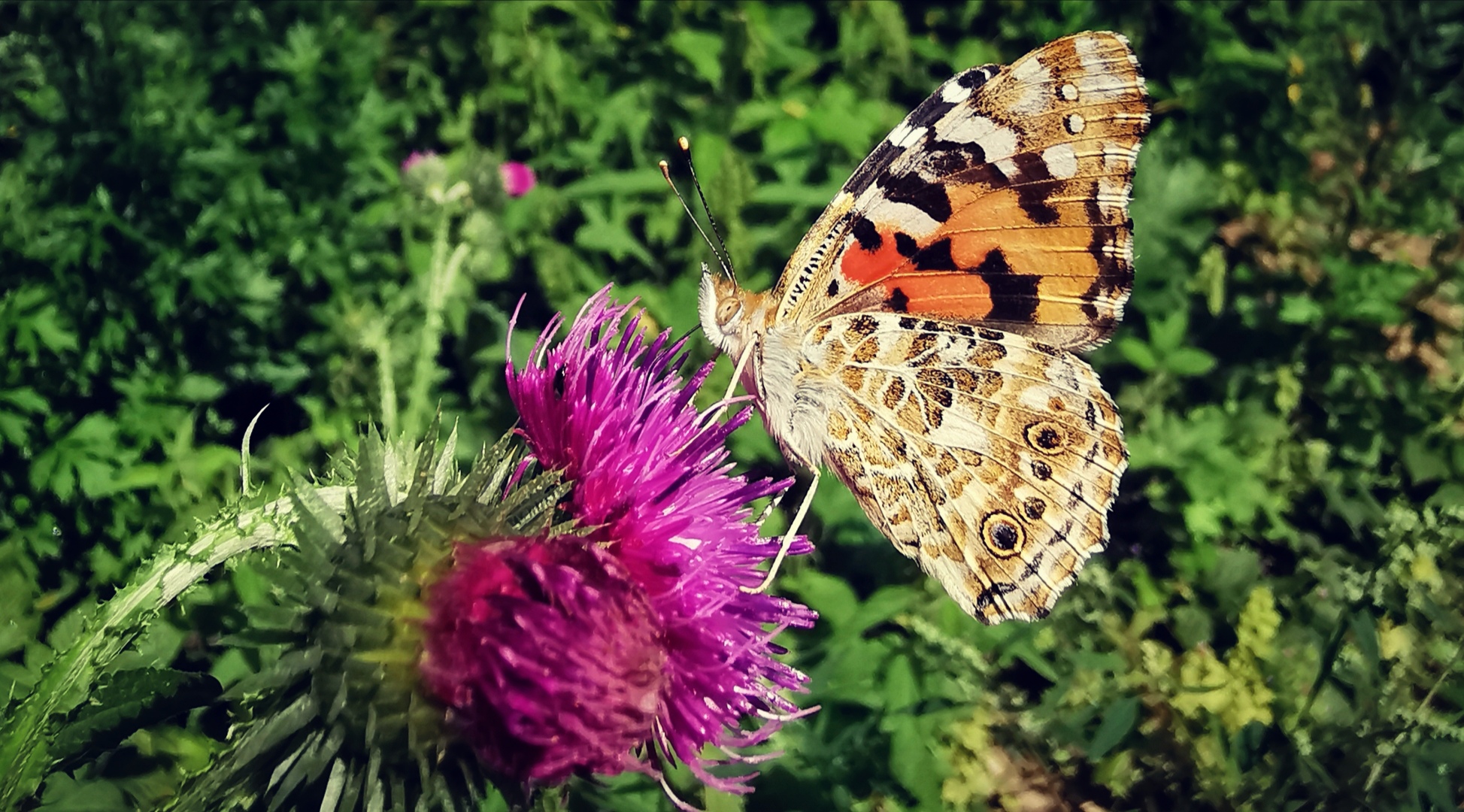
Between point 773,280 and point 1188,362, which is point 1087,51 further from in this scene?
point 773,280

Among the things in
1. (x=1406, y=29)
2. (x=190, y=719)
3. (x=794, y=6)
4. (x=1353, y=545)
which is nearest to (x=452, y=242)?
(x=794, y=6)

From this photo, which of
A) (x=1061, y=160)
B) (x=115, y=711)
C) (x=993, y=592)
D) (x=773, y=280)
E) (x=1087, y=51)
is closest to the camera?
(x=115, y=711)

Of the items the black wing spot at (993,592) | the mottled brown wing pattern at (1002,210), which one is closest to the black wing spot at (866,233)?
the mottled brown wing pattern at (1002,210)

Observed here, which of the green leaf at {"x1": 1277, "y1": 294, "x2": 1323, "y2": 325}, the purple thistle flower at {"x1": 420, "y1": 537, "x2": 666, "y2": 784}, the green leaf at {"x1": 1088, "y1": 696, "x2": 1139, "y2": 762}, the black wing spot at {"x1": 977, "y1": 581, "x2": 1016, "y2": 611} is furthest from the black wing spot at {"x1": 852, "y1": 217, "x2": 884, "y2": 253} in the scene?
the green leaf at {"x1": 1277, "y1": 294, "x2": 1323, "y2": 325}

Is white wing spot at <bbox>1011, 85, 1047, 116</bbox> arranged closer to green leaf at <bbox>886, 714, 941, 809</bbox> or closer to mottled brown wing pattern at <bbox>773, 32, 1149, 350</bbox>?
mottled brown wing pattern at <bbox>773, 32, 1149, 350</bbox>

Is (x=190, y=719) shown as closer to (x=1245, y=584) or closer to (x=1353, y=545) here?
(x=1245, y=584)

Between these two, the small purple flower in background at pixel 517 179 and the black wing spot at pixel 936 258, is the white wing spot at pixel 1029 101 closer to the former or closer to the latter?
the black wing spot at pixel 936 258

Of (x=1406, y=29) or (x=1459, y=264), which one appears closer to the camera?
(x=1459, y=264)

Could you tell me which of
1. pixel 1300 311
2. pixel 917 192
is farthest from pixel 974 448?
pixel 1300 311
